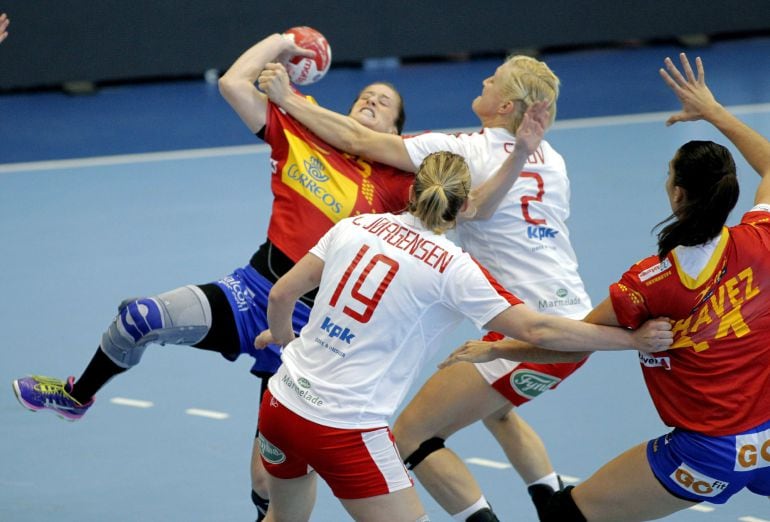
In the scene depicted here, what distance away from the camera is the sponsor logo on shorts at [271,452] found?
4398mm

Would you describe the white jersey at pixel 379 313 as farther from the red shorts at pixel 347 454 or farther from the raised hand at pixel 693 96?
the raised hand at pixel 693 96

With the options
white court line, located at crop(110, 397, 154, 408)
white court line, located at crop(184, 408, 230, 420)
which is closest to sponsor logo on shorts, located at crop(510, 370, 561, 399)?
white court line, located at crop(184, 408, 230, 420)

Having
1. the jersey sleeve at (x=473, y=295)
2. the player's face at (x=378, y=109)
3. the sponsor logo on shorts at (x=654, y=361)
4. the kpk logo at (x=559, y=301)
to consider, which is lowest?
the kpk logo at (x=559, y=301)

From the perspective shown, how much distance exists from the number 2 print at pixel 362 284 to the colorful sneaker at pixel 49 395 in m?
2.01

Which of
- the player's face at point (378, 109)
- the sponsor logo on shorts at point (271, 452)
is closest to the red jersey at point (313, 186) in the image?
the player's face at point (378, 109)

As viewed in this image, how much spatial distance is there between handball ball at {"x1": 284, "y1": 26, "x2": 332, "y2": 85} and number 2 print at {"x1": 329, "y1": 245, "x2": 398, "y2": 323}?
6.10 feet

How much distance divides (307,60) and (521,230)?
1.43m

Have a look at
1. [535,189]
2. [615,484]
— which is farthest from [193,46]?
[615,484]

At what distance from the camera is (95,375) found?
5504mm

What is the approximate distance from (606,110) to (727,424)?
9567 millimetres

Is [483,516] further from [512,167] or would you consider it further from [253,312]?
[512,167]

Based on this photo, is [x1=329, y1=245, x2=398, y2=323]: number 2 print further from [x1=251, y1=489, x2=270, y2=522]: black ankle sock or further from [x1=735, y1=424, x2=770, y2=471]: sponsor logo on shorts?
[x1=251, y1=489, x2=270, y2=522]: black ankle sock

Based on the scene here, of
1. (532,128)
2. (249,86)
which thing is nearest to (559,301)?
(532,128)

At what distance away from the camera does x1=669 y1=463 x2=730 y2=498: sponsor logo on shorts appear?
432 cm
